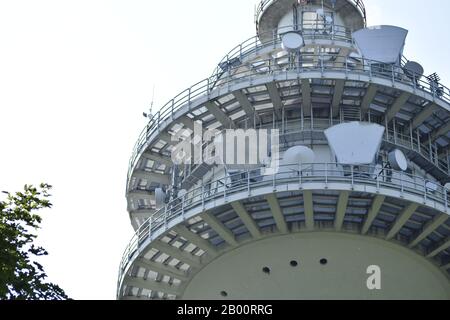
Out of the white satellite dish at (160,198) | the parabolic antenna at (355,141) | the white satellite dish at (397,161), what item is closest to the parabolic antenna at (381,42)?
the parabolic antenna at (355,141)

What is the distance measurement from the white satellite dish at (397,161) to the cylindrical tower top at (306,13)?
50.1ft

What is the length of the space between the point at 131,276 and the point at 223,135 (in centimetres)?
729

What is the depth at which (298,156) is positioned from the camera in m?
31.7

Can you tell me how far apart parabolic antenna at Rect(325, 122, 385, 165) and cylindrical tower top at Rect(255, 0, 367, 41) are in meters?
15.0

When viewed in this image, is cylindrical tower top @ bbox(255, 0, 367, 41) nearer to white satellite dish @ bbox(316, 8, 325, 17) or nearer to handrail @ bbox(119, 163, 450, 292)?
white satellite dish @ bbox(316, 8, 325, 17)

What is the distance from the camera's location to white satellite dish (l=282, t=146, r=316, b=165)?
31.6 m

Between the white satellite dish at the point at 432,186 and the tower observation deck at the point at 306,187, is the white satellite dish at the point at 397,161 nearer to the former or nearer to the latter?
the tower observation deck at the point at 306,187

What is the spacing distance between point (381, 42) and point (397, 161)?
23.6 ft

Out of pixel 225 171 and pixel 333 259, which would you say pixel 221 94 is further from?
pixel 333 259

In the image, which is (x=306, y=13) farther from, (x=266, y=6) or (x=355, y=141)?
(x=355, y=141)

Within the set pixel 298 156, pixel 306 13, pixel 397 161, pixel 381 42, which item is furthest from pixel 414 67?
pixel 306 13
